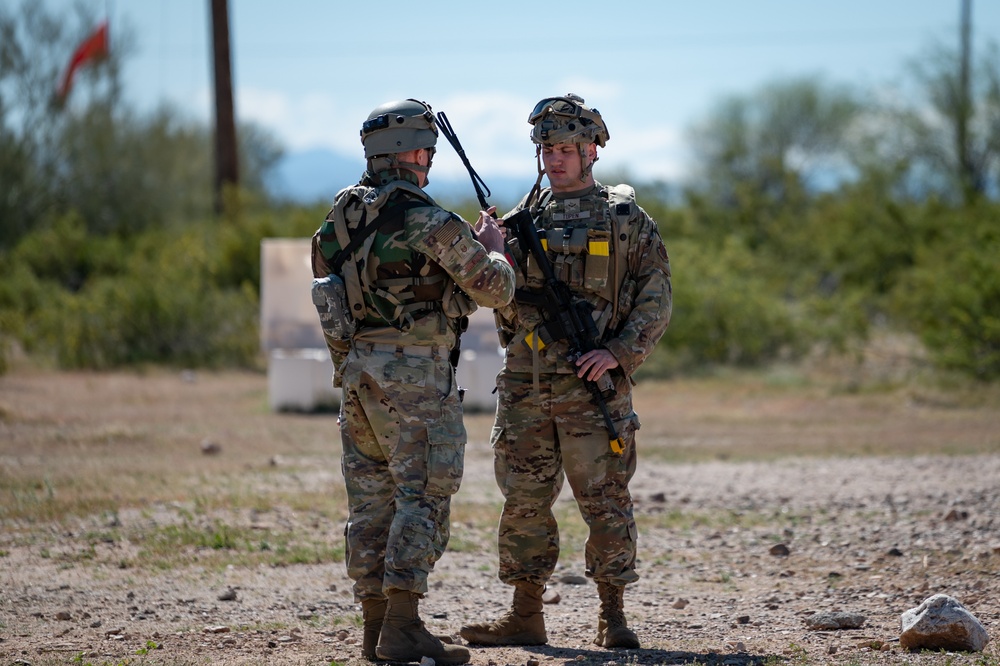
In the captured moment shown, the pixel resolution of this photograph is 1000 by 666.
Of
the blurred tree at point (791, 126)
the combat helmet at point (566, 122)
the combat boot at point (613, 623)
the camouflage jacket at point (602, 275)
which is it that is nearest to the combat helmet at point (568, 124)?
the combat helmet at point (566, 122)

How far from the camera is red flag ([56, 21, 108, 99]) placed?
88.3ft

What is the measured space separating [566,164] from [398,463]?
55.6 inches

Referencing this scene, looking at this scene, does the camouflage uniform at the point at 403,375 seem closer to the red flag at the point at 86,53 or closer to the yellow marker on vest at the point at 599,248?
the yellow marker on vest at the point at 599,248

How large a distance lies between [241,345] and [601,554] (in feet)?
42.9

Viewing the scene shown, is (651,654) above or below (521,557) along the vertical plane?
below

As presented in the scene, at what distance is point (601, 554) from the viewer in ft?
15.6

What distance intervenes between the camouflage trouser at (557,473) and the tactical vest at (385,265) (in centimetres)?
68

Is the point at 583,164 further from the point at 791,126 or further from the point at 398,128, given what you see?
the point at 791,126

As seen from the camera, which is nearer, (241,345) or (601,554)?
(601,554)

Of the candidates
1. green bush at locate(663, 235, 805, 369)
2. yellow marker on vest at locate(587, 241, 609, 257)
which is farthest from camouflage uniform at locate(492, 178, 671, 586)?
green bush at locate(663, 235, 805, 369)

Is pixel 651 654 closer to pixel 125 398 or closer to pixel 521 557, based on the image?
pixel 521 557

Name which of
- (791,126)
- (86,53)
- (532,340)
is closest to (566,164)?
(532,340)

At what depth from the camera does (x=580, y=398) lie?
4793mm

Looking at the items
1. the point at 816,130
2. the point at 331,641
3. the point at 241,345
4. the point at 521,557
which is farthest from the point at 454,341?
the point at 816,130
